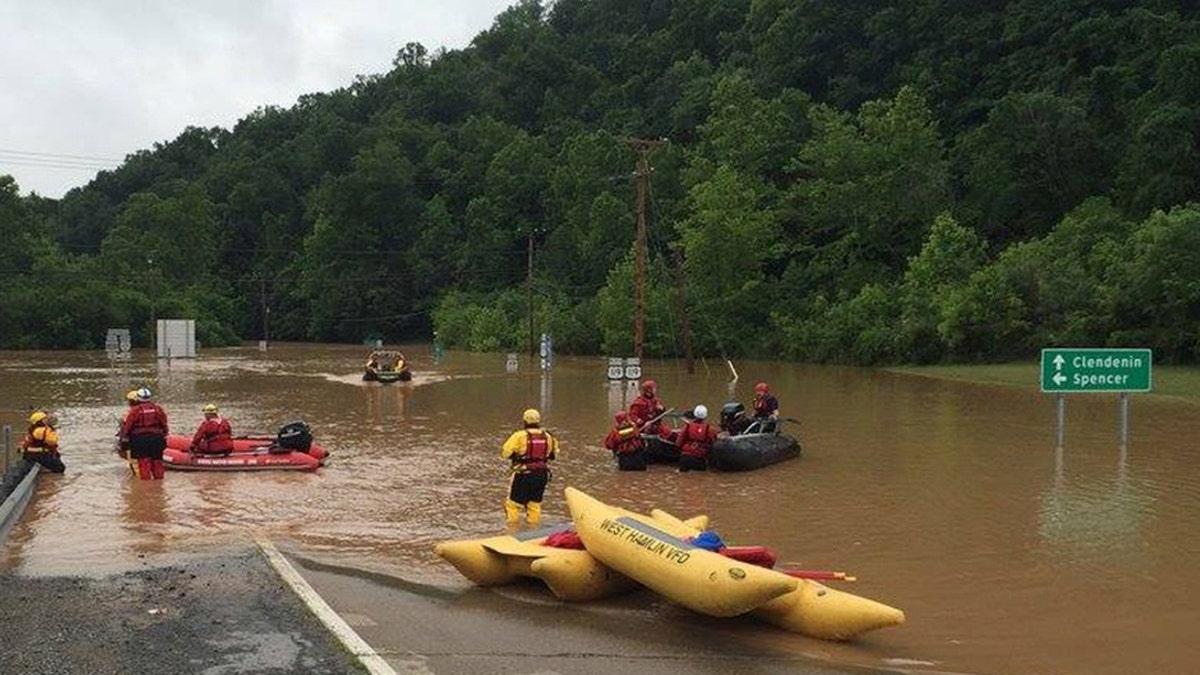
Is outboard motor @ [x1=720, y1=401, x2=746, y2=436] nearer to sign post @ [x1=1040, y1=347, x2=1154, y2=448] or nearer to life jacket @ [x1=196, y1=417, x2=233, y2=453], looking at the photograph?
sign post @ [x1=1040, y1=347, x2=1154, y2=448]

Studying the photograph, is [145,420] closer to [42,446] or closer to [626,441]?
[42,446]

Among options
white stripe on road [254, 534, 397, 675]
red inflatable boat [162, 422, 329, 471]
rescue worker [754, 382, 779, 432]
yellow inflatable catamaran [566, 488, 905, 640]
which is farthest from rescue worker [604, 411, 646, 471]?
yellow inflatable catamaran [566, 488, 905, 640]

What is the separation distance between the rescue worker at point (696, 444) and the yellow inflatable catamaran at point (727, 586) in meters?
8.18

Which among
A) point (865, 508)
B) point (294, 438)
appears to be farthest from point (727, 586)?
point (294, 438)

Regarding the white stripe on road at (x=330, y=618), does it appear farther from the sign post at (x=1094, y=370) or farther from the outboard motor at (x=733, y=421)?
the sign post at (x=1094, y=370)

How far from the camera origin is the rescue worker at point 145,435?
16.6 m

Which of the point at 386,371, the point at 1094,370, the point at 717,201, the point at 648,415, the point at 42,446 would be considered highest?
the point at 717,201

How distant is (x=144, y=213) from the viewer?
119m

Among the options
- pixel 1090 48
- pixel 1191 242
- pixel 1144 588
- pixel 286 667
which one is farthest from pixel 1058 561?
pixel 1090 48

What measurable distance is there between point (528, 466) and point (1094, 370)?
11628mm

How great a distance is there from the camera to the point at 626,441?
17.9m

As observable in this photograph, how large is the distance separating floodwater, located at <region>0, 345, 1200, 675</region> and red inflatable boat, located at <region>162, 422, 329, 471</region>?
455 millimetres

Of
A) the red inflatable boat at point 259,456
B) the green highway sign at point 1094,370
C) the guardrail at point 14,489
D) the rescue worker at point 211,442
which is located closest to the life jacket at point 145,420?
the red inflatable boat at point 259,456

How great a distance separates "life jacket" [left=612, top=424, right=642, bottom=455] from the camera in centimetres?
1781
